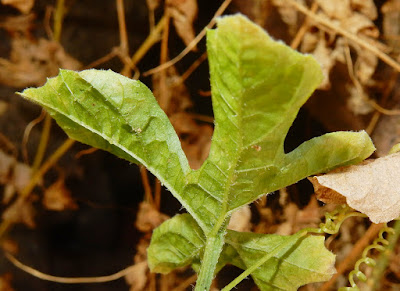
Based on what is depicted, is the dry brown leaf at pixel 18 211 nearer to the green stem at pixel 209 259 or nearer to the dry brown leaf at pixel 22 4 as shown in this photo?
the dry brown leaf at pixel 22 4

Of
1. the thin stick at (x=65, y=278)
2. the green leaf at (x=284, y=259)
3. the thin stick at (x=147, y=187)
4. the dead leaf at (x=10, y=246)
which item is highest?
the thin stick at (x=147, y=187)

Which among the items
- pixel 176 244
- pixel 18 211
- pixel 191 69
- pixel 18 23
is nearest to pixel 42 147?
pixel 18 211

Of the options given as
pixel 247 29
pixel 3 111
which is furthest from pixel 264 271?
pixel 3 111

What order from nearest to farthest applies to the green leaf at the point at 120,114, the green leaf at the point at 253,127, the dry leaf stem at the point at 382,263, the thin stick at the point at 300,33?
the green leaf at the point at 253,127 < the green leaf at the point at 120,114 < the dry leaf stem at the point at 382,263 < the thin stick at the point at 300,33

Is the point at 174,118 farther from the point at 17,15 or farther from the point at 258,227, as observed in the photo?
the point at 17,15

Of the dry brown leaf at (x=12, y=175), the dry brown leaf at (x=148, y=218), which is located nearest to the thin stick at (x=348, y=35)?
the dry brown leaf at (x=148, y=218)

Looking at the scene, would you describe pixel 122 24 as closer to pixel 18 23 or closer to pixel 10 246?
pixel 18 23

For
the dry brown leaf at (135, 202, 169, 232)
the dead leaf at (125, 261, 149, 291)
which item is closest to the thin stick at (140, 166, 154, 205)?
the dry brown leaf at (135, 202, 169, 232)
